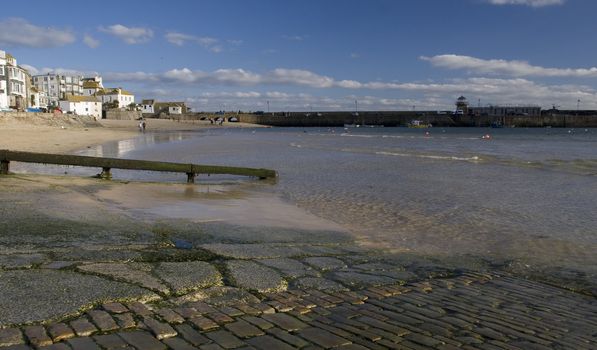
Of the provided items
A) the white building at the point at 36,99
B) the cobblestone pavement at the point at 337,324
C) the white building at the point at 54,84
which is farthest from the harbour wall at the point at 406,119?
the cobblestone pavement at the point at 337,324

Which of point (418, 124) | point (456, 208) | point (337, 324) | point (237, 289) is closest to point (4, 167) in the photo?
point (237, 289)

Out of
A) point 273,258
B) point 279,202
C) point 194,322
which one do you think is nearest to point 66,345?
point 194,322

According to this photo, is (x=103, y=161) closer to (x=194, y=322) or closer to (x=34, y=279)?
(x=34, y=279)

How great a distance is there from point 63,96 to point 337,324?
156264mm

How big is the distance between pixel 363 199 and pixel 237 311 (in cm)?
1027

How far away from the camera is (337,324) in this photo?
4094 mm

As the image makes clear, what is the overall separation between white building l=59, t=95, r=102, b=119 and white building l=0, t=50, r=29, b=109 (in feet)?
58.2

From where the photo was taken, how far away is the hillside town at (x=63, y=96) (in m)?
88.7

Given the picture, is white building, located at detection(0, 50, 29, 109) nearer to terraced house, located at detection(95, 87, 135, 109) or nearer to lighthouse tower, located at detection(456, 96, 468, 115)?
terraced house, located at detection(95, 87, 135, 109)

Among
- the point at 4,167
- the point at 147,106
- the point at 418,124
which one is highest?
the point at 147,106

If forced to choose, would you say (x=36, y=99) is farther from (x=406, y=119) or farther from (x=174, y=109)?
(x=406, y=119)

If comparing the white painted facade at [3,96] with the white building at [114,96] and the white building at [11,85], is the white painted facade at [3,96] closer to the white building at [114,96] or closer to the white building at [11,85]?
the white building at [11,85]

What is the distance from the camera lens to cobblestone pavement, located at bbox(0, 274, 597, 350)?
11.7 feet

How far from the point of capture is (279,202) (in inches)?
515
